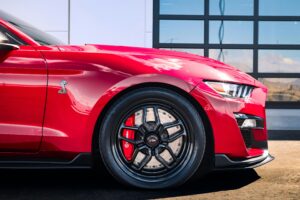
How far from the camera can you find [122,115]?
3861mm

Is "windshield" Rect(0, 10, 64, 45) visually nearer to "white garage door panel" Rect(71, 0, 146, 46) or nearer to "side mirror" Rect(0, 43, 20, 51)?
"side mirror" Rect(0, 43, 20, 51)

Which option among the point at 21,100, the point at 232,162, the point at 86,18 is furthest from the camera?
the point at 86,18

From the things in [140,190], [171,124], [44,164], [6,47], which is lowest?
[140,190]

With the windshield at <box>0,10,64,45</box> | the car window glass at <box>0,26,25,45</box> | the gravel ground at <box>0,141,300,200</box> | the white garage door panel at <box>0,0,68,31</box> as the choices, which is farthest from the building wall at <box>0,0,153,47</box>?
the car window glass at <box>0,26,25,45</box>

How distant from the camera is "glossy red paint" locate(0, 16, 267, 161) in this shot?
12.5 ft

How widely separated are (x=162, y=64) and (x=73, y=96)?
655mm

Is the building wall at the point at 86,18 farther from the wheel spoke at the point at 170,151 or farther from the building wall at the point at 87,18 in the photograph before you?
the wheel spoke at the point at 170,151

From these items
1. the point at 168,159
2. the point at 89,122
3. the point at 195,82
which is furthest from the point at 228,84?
the point at 89,122

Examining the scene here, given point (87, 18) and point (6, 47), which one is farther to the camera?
point (87, 18)

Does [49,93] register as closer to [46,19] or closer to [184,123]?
[184,123]

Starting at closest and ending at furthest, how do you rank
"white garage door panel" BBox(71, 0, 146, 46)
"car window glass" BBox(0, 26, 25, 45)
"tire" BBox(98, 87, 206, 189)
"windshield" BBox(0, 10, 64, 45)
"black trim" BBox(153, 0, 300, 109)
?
"tire" BBox(98, 87, 206, 189) < "car window glass" BBox(0, 26, 25, 45) < "windshield" BBox(0, 10, 64, 45) < "white garage door panel" BBox(71, 0, 146, 46) < "black trim" BBox(153, 0, 300, 109)

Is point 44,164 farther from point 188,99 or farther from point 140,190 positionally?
point 188,99

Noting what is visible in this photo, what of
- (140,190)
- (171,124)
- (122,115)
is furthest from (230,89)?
(140,190)

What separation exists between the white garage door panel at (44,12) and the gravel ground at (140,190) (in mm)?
5631
